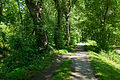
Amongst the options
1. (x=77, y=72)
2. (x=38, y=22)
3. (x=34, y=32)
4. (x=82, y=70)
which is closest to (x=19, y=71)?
(x=77, y=72)

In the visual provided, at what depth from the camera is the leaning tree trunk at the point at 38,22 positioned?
9688 millimetres

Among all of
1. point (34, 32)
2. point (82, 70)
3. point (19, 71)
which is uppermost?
point (34, 32)

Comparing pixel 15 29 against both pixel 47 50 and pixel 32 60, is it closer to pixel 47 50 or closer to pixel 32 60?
pixel 32 60

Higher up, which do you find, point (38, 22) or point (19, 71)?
point (38, 22)

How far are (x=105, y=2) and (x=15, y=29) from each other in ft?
51.3

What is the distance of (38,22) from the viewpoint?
9.80 metres

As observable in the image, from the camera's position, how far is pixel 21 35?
7883mm

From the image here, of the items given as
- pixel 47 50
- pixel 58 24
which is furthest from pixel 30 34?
pixel 58 24

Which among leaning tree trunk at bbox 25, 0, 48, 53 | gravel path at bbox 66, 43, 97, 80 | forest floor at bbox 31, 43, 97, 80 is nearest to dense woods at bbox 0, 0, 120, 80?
leaning tree trunk at bbox 25, 0, 48, 53

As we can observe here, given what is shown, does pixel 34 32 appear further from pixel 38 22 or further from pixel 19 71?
pixel 19 71

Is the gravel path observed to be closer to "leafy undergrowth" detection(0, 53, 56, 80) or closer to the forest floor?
the forest floor

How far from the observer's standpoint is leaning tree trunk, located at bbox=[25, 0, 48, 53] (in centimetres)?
969

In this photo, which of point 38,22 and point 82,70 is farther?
point 38,22

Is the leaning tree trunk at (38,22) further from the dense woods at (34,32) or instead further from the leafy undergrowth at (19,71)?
the leafy undergrowth at (19,71)
